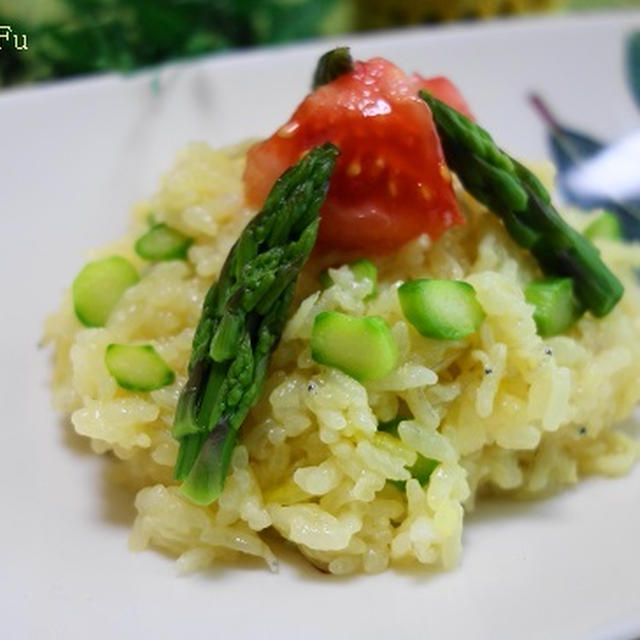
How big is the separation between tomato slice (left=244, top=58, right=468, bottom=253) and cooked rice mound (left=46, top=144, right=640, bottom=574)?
0.22ft

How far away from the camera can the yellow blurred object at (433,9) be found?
193 inches

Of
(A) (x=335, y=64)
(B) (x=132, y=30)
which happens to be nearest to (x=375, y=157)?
(A) (x=335, y=64)

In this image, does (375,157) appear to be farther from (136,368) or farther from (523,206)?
(136,368)

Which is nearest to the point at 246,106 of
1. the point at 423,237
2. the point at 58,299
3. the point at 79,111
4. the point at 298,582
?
the point at 79,111

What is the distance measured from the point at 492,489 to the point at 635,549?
0.36 metres


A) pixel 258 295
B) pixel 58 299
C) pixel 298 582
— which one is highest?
pixel 258 295

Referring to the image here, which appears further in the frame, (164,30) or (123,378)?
(164,30)

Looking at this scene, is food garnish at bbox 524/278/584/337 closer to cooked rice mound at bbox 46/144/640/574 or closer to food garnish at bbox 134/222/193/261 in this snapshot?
cooked rice mound at bbox 46/144/640/574

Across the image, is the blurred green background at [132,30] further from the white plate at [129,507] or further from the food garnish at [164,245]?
the food garnish at [164,245]

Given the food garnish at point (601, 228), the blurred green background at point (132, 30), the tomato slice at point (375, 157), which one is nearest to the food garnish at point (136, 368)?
the tomato slice at point (375, 157)

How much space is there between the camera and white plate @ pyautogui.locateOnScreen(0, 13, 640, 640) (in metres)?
2.02

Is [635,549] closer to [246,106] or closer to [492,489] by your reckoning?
[492,489]

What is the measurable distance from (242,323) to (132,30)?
2.21 meters

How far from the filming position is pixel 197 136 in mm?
3400
